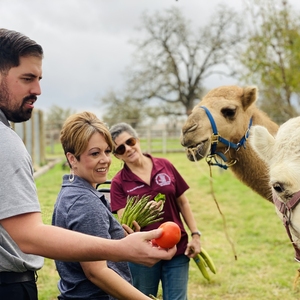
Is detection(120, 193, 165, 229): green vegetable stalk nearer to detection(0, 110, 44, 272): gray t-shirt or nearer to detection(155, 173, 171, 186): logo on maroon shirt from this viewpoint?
detection(155, 173, 171, 186): logo on maroon shirt

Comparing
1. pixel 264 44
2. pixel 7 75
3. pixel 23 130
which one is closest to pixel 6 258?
pixel 7 75

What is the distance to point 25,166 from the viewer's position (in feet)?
5.44

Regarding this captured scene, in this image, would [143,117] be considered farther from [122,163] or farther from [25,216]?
[25,216]

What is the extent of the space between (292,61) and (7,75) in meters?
12.1

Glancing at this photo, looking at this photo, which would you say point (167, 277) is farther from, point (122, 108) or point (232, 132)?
point (122, 108)

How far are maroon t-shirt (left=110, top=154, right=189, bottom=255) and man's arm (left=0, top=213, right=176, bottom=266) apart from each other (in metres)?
1.68

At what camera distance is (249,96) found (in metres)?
4.01

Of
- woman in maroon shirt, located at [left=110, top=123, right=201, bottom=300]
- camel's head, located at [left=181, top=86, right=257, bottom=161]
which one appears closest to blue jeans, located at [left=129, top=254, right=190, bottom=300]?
woman in maroon shirt, located at [left=110, top=123, right=201, bottom=300]

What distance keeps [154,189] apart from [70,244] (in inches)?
70.7


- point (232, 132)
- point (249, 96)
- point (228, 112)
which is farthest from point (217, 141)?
point (249, 96)

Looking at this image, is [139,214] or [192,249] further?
[192,249]

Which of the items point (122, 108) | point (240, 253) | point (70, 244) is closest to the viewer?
point (70, 244)

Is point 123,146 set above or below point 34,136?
above

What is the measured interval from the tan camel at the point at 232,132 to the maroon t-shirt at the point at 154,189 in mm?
530
